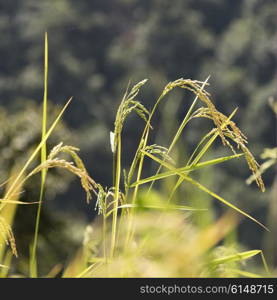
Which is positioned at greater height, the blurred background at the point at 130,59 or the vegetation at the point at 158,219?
the blurred background at the point at 130,59

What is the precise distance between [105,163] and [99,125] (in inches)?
91.7

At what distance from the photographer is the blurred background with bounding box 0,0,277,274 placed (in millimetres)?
37062

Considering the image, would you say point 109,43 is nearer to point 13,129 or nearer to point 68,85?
point 68,85

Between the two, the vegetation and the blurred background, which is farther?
the blurred background

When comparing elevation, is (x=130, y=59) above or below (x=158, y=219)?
above

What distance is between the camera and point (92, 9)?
43219mm

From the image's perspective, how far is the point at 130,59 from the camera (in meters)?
41.4

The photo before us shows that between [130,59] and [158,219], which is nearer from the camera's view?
[158,219]

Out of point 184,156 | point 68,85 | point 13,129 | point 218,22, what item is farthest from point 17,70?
point 184,156

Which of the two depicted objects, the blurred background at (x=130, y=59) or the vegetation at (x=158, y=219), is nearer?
the vegetation at (x=158, y=219)

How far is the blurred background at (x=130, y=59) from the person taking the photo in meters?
37.1
